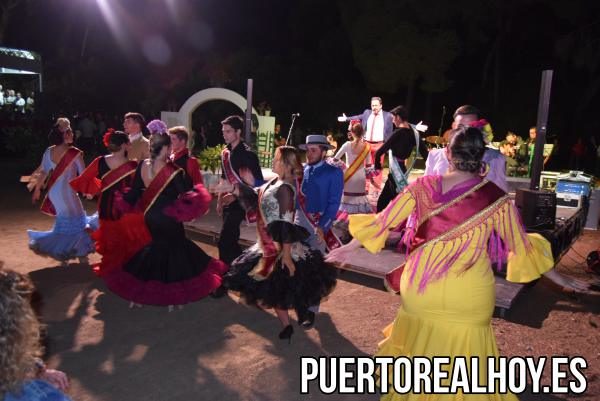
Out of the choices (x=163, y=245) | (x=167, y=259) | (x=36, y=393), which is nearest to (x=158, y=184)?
(x=163, y=245)

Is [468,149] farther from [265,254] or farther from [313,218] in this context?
[313,218]

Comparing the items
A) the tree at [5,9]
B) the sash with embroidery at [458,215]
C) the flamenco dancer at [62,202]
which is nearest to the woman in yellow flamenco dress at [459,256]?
the sash with embroidery at [458,215]

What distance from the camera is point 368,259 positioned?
736 cm

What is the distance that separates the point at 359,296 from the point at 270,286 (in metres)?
1.85

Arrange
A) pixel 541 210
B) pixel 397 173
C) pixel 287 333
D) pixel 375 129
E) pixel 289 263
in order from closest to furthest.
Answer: pixel 289 263 → pixel 287 333 → pixel 541 210 → pixel 397 173 → pixel 375 129

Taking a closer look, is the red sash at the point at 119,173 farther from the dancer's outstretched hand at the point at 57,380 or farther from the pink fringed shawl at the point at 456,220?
the dancer's outstretched hand at the point at 57,380

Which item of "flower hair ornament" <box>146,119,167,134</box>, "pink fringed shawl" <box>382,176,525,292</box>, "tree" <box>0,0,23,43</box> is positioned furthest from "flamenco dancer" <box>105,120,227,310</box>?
"tree" <box>0,0,23,43</box>

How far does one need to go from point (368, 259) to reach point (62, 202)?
4277mm

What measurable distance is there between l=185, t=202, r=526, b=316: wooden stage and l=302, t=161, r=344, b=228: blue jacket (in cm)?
149

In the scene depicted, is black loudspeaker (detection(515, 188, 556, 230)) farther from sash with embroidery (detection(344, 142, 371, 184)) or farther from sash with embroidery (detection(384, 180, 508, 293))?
sash with embroidery (detection(384, 180, 508, 293))

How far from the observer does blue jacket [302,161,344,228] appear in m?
5.70

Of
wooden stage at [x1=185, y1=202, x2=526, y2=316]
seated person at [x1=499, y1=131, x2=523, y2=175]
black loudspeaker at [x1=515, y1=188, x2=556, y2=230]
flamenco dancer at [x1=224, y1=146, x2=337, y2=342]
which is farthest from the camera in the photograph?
seated person at [x1=499, y1=131, x2=523, y2=175]

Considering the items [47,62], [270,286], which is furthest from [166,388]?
[47,62]

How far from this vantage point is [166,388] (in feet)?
13.6
